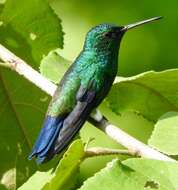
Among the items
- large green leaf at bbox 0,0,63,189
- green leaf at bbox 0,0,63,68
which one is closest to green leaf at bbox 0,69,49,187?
large green leaf at bbox 0,0,63,189

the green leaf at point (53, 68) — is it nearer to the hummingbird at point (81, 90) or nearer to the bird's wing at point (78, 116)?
the hummingbird at point (81, 90)

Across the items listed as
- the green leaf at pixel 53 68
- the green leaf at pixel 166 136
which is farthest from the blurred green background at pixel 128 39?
the green leaf at pixel 166 136

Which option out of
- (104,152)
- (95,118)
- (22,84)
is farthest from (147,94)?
(22,84)

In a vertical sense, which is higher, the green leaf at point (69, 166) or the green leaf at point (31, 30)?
the green leaf at point (31, 30)

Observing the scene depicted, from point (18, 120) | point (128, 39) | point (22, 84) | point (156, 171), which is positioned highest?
point (156, 171)

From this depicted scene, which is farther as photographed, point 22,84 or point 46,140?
point 22,84

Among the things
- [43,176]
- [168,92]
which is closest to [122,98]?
[168,92]

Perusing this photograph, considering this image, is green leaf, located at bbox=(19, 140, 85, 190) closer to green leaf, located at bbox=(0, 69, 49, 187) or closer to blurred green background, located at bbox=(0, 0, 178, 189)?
green leaf, located at bbox=(0, 69, 49, 187)

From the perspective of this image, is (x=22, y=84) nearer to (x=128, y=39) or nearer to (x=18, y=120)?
(x=18, y=120)
